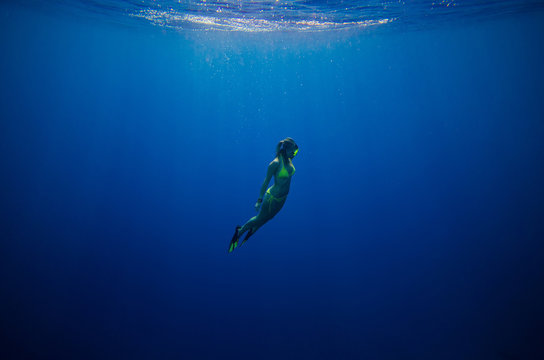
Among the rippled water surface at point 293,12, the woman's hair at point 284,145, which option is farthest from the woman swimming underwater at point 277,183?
the rippled water surface at point 293,12

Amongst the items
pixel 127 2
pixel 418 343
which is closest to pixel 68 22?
pixel 127 2

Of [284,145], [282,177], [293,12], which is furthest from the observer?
[293,12]

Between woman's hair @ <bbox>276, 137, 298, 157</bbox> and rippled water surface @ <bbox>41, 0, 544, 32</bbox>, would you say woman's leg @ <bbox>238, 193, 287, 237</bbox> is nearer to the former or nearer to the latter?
woman's hair @ <bbox>276, 137, 298, 157</bbox>

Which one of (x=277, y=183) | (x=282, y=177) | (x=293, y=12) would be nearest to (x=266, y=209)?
(x=277, y=183)

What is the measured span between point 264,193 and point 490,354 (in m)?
10.8

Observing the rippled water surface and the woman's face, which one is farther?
the rippled water surface

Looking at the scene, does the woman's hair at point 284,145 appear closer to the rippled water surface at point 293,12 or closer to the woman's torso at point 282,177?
the woman's torso at point 282,177

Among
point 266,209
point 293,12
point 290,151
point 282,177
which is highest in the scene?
point 293,12

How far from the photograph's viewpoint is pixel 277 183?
11.2ft

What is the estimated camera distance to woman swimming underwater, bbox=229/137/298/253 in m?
3.21

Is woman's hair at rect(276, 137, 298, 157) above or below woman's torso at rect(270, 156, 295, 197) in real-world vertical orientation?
above

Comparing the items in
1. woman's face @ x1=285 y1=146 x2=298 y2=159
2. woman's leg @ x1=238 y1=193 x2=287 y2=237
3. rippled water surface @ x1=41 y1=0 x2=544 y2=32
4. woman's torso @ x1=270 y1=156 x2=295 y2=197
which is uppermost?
rippled water surface @ x1=41 y1=0 x2=544 y2=32

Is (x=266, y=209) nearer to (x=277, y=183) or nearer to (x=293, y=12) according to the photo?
(x=277, y=183)

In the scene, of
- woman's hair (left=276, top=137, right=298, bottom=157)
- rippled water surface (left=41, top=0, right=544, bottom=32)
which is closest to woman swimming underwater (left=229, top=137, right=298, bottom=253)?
woman's hair (left=276, top=137, right=298, bottom=157)
